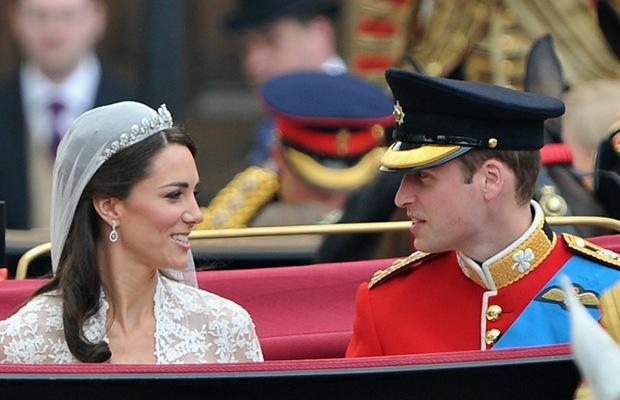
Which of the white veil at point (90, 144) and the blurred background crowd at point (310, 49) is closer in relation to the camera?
the white veil at point (90, 144)

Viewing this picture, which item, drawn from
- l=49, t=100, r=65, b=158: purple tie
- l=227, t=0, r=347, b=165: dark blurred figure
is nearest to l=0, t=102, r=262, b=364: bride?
l=49, t=100, r=65, b=158: purple tie

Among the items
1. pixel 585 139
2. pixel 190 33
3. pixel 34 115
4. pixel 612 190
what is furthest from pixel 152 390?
pixel 190 33

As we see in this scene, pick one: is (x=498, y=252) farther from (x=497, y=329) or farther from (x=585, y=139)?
(x=585, y=139)

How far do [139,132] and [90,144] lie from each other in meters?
0.08

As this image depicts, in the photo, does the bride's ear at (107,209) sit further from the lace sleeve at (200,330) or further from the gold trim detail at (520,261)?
the gold trim detail at (520,261)

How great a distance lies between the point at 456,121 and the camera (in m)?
2.98

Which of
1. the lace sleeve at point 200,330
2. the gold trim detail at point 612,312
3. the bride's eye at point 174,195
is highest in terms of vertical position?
the gold trim detail at point 612,312

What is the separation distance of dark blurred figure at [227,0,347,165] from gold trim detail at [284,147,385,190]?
4.79 feet

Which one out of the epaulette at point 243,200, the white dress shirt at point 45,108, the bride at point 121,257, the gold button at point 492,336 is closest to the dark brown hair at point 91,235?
the bride at point 121,257

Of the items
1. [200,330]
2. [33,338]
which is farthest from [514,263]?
[33,338]

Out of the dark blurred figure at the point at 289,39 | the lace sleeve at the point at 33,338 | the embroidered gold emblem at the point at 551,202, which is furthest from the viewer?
the dark blurred figure at the point at 289,39

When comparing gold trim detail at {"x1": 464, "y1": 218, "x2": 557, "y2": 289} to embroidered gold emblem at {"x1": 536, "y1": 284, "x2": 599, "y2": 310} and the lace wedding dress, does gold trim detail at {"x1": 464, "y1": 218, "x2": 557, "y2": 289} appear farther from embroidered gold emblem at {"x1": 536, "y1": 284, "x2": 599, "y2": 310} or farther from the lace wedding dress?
the lace wedding dress

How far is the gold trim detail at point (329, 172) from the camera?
4906mm

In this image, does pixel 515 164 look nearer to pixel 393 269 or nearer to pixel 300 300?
pixel 393 269
